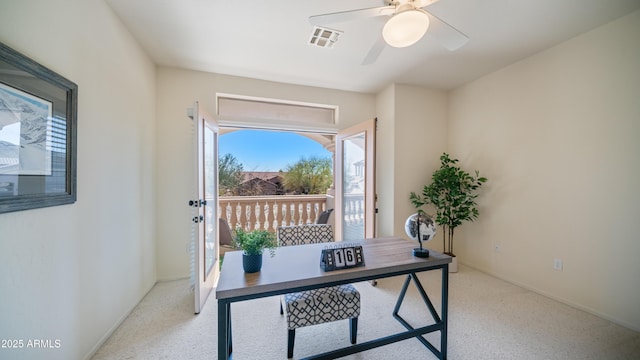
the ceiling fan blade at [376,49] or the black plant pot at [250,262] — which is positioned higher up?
the ceiling fan blade at [376,49]

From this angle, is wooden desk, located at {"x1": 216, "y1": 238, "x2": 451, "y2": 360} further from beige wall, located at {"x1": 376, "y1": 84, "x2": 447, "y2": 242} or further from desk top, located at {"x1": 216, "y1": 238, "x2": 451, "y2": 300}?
beige wall, located at {"x1": 376, "y1": 84, "x2": 447, "y2": 242}

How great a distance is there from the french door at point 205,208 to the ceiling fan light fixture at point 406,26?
179 cm

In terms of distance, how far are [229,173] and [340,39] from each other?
12.2ft

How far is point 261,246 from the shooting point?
136cm

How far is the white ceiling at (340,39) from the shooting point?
1852 millimetres

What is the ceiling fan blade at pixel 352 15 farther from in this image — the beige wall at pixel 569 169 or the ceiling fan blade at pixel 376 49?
the beige wall at pixel 569 169

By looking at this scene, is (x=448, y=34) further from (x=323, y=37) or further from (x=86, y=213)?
(x=86, y=213)

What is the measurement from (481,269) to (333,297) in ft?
8.84

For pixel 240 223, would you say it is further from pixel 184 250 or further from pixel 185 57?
pixel 185 57

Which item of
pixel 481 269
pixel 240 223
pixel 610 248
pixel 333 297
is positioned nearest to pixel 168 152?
pixel 240 223

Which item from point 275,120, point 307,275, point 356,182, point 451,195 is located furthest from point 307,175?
point 307,275

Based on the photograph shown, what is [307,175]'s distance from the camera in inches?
219

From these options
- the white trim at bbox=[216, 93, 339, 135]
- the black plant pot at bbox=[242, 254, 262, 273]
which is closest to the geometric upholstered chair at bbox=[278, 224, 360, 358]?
the black plant pot at bbox=[242, 254, 262, 273]

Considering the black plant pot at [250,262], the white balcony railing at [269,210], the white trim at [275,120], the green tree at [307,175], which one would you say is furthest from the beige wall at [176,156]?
the green tree at [307,175]
